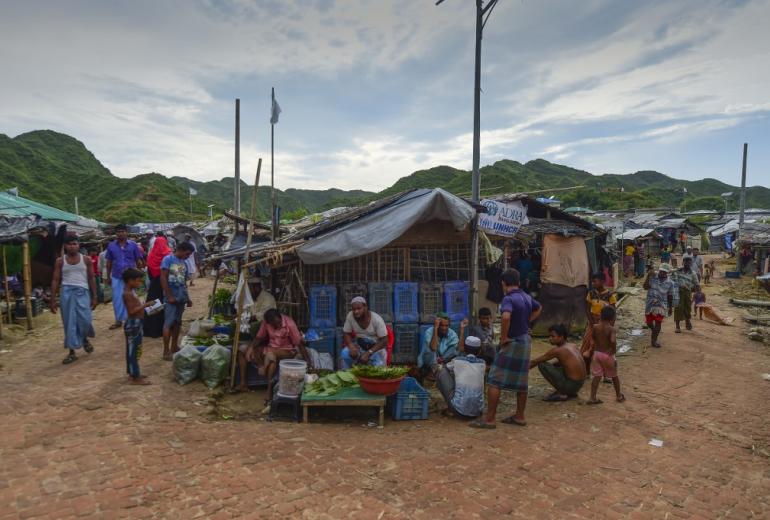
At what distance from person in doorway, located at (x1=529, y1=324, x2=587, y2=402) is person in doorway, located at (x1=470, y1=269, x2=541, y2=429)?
1.07 metres

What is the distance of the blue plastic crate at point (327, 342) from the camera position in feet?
23.8

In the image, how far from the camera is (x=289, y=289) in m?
7.60

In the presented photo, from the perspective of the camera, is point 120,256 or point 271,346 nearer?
point 271,346

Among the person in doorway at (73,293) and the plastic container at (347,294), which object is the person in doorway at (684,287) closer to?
the plastic container at (347,294)

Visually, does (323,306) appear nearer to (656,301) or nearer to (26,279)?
(26,279)

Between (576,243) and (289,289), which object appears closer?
(289,289)

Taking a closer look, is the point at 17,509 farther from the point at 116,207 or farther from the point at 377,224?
the point at 116,207

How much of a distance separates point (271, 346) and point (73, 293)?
11.2 ft

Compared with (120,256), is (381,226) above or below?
above

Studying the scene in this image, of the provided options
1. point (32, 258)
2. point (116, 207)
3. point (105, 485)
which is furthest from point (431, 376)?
point (116, 207)

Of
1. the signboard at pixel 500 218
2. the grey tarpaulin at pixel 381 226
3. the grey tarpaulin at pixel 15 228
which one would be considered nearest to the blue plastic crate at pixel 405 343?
the grey tarpaulin at pixel 381 226

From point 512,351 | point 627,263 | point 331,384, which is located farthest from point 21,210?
point 627,263

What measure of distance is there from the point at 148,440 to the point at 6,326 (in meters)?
7.23

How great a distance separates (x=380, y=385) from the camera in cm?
549
